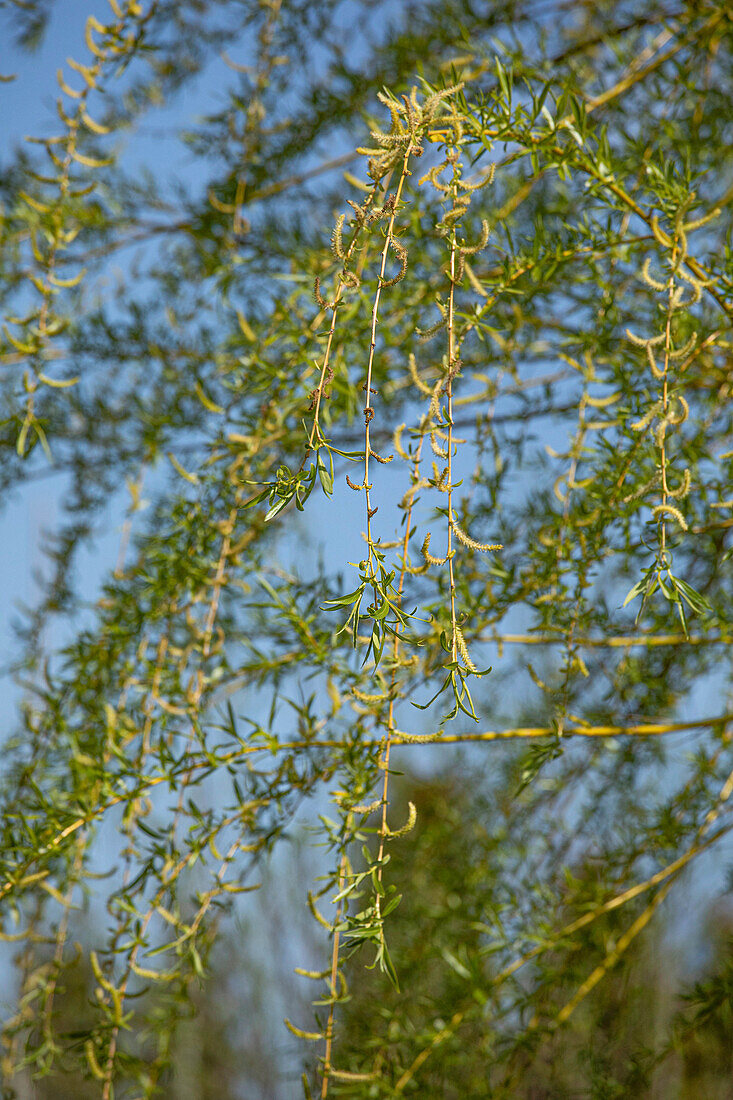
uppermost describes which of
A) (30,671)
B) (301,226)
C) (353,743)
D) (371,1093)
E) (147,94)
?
(147,94)

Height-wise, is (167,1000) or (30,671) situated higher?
(30,671)

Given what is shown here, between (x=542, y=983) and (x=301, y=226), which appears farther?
(x=301, y=226)

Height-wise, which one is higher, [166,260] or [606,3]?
[606,3]

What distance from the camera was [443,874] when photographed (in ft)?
2.39

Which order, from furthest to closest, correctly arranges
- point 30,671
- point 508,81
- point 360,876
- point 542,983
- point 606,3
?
point 606,3
point 30,671
point 542,983
point 508,81
point 360,876

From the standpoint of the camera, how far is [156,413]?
28.3 inches

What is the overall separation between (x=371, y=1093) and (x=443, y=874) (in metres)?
0.28

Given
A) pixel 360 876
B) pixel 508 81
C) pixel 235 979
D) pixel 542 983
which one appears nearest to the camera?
pixel 360 876

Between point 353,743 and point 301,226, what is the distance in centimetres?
46

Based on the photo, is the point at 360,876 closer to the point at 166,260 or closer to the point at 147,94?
the point at 166,260

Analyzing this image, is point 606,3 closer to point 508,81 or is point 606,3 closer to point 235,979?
point 508,81

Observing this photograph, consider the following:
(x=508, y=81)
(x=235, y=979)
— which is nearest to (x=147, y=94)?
(x=508, y=81)

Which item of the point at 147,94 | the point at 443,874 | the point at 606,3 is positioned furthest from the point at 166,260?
the point at 443,874

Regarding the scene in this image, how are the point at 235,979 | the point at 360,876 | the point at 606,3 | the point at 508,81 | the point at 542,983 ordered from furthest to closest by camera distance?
the point at 235,979, the point at 606,3, the point at 542,983, the point at 508,81, the point at 360,876
